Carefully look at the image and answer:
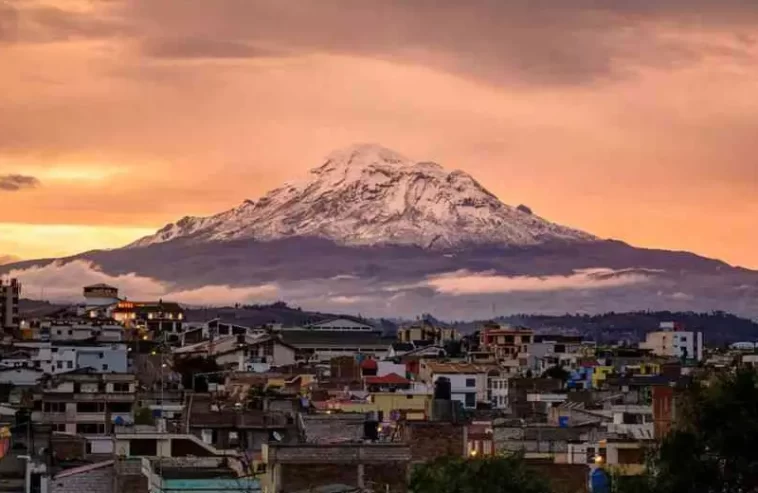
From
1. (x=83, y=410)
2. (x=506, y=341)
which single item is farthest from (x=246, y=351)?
(x=83, y=410)

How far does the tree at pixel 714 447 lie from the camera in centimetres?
3834

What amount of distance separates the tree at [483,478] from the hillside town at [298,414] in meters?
2.70

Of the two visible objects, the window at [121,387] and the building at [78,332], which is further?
the building at [78,332]

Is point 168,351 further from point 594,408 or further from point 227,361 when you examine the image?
point 594,408

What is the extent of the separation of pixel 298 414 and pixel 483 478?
2435 centimetres

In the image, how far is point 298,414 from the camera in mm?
63219

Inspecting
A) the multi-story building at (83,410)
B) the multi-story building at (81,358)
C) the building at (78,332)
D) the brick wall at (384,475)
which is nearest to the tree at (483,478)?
the brick wall at (384,475)

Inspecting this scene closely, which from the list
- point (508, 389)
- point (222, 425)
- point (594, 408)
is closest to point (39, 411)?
point (222, 425)

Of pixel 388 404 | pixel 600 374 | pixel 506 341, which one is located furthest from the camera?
pixel 506 341

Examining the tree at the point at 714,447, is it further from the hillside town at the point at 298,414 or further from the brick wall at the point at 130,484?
the brick wall at the point at 130,484

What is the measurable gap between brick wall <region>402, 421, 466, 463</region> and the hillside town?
56mm

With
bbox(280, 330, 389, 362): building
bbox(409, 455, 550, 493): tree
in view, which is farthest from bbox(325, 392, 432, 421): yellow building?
bbox(280, 330, 389, 362): building

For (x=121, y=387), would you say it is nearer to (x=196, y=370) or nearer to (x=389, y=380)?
(x=389, y=380)

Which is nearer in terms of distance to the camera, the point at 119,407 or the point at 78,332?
the point at 119,407
